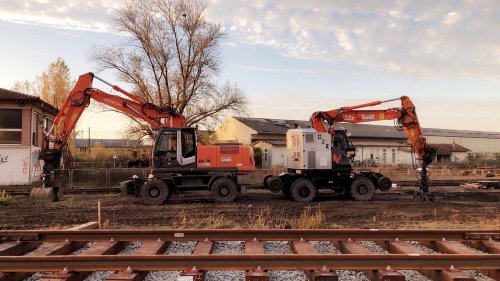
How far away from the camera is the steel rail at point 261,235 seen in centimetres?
764

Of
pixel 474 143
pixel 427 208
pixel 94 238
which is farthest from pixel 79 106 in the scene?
pixel 474 143

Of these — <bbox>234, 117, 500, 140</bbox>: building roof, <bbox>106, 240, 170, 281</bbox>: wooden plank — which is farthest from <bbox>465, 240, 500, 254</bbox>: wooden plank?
<bbox>234, 117, 500, 140</bbox>: building roof

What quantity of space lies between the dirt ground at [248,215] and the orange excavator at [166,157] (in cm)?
77

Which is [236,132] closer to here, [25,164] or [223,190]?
[25,164]

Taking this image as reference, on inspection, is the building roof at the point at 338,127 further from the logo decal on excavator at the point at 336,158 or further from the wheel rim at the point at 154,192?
the wheel rim at the point at 154,192

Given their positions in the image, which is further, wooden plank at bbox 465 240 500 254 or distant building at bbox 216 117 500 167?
distant building at bbox 216 117 500 167

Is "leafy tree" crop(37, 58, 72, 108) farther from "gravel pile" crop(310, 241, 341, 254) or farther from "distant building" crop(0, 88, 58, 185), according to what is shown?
"gravel pile" crop(310, 241, 341, 254)

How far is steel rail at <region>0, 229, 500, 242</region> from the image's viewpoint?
301 inches

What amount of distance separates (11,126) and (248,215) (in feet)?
65.9

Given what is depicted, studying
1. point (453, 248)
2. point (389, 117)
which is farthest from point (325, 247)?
point (389, 117)

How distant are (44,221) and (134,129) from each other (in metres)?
30.6

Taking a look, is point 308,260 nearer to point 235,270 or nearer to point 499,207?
point 235,270

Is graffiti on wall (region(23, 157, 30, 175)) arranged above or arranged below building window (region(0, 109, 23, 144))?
below

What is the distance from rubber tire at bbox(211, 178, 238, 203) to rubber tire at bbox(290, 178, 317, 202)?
2.55 metres
